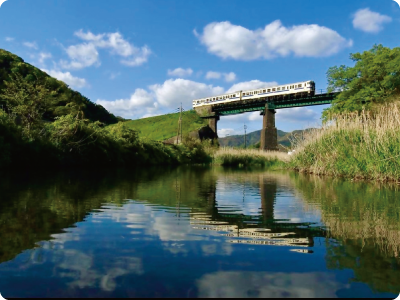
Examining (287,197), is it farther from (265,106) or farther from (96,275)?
(265,106)

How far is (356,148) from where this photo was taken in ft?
48.7

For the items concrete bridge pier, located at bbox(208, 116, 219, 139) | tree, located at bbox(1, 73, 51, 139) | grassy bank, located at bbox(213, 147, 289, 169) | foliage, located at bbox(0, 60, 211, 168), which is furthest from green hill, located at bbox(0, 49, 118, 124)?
Answer: concrete bridge pier, located at bbox(208, 116, 219, 139)

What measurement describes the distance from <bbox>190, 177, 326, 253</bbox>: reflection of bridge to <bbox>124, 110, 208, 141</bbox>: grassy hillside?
2442 inches

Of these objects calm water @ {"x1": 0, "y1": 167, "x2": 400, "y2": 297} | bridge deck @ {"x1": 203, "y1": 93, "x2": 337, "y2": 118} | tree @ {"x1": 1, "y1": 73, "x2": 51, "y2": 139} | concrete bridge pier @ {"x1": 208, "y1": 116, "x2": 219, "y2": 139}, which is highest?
bridge deck @ {"x1": 203, "y1": 93, "x2": 337, "y2": 118}

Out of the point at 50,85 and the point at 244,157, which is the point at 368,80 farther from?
the point at 50,85

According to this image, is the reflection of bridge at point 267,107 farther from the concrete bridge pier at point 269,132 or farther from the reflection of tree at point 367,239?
the reflection of tree at point 367,239

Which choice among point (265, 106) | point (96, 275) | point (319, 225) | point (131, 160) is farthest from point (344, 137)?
point (265, 106)

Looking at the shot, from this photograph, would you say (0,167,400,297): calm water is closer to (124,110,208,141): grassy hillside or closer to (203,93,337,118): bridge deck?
(203,93,337,118): bridge deck

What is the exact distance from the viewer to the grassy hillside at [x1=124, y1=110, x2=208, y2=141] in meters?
71.6

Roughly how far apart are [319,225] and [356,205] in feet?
8.38

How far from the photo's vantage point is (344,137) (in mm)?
15766

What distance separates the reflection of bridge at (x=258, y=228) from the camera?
4.28 meters

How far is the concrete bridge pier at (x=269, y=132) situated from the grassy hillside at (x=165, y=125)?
15148 mm

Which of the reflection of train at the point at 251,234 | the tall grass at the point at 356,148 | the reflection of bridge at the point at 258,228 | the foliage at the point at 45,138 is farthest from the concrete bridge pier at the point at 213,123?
the reflection of train at the point at 251,234
